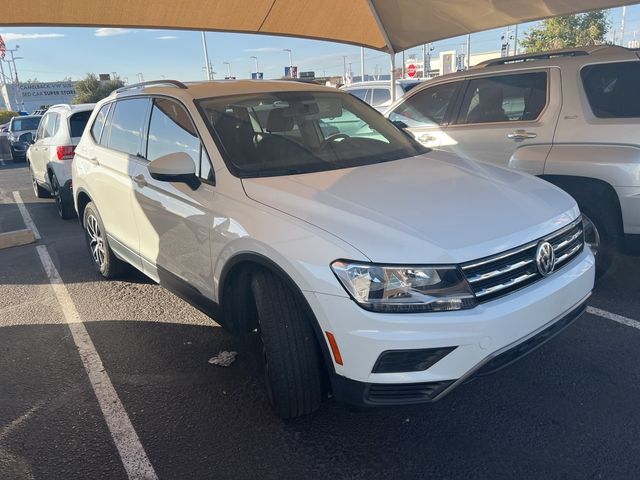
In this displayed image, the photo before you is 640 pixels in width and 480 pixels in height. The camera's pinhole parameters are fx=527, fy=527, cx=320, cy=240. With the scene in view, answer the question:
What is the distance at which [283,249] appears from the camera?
254 cm

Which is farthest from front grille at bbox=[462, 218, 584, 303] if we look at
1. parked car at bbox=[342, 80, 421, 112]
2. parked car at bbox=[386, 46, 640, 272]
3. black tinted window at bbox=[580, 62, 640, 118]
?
parked car at bbox=[342, 80, 421, 112]

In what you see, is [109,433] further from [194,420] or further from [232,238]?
[232,238]

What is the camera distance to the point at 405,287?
7.58 feet

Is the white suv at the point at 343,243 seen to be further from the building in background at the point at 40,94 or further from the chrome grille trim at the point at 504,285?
the building in background at the point at 40,94

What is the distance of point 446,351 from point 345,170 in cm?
137

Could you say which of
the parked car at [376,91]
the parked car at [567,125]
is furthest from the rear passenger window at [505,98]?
the parked car at [376,91]

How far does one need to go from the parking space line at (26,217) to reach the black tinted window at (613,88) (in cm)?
690

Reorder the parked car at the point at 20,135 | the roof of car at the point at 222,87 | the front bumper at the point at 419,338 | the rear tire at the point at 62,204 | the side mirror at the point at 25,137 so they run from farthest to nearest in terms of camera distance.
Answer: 1. the side mirror at the point at 25,137
2. the parked car at the point at 20,135
3. the rear tire at the point at 62,204
4. the roof of car at the point at 222,87
5. the front bumper at the point at 419,338

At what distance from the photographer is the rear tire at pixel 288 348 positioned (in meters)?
2.60

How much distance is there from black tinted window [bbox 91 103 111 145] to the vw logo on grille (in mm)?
4087

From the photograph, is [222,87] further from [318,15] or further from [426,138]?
[318,15]

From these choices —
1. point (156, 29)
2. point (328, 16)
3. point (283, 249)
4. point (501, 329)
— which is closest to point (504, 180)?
point (501, 329)

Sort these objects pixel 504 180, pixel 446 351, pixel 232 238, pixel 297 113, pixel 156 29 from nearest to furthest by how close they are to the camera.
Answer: pixel 446 351 < pixel 232 238 < pixel 504 180 < pixel 297 113 < pixel 156 29

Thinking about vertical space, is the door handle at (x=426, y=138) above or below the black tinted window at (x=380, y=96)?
below
